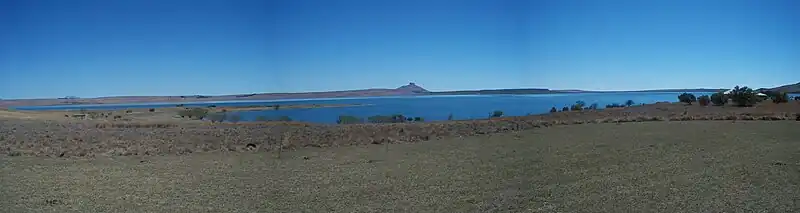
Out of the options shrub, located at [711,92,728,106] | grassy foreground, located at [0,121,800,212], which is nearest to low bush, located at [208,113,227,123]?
grassy foreground, located at [0,121,800,212]

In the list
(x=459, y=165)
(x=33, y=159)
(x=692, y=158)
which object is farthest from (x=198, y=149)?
(x=692, y=158)

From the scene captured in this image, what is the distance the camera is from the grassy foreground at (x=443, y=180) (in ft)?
24.5

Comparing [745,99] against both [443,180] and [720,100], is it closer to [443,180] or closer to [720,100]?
[720,100]

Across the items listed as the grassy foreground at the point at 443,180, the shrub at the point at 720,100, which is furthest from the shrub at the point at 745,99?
the grassy foreground at the point at 443,180

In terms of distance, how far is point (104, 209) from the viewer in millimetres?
7605

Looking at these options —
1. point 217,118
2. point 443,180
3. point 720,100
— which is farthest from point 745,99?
point 217,118

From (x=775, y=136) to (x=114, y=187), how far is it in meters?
16.1

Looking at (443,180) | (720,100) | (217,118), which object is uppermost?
(720,100)

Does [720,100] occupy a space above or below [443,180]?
above

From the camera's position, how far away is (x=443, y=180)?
968 centimetres

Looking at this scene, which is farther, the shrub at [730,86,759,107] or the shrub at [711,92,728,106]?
the shrub at [711,92,728,106]

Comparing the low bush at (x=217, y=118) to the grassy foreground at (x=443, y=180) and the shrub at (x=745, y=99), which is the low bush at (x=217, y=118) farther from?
the shrub at (x=745, y=99)

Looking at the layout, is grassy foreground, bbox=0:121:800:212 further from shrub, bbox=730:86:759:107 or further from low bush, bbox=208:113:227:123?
low bush, bbox=208:113:227:123

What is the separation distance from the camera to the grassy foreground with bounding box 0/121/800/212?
24.5ft
